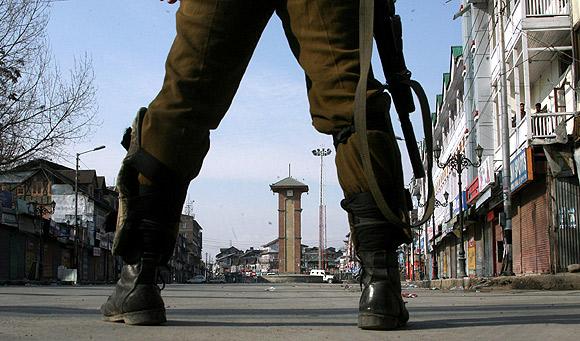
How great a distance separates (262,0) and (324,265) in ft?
A: 427

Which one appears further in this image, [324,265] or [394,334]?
[324,265]

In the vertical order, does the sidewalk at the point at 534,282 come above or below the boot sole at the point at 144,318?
below

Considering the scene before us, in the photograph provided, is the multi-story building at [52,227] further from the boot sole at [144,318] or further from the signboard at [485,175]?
the boot sole at [144,318]

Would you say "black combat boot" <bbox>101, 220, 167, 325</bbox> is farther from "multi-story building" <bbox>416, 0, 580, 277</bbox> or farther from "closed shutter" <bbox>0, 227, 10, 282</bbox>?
"closed shutter" <bbox>0, 227, 10, 282</bbox>

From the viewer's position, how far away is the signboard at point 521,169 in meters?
19.6

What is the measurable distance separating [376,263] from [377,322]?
210 mm

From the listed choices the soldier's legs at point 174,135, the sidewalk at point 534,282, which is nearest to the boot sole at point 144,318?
the soldier's legs at point 174,135

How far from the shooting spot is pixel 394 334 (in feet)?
7.43

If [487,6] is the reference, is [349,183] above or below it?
below

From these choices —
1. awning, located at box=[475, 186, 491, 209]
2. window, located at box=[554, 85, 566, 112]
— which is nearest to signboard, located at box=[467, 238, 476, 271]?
awning, located at box=[475, 186, 491, 209]

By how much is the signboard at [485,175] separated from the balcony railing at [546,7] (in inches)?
265

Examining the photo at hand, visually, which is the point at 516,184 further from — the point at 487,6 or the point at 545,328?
the point at 545,328

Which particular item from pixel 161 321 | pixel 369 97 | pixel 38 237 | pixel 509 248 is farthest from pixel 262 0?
pixel 38 237

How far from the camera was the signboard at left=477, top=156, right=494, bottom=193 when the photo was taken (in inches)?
1022
